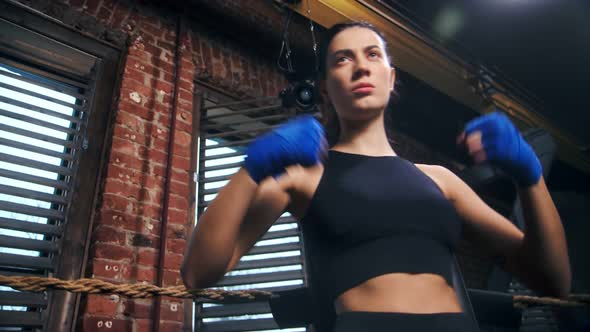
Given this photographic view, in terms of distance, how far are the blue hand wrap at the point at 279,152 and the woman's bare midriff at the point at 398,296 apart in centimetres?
31

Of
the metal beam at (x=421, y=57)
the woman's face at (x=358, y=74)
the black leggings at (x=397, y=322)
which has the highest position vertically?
the metal beam at (x=421, y=57)

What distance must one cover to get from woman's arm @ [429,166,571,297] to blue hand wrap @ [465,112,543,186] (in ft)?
0.15

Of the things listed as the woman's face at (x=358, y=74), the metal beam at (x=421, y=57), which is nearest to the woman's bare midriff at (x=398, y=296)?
the woman's face at (x=358, y=74)

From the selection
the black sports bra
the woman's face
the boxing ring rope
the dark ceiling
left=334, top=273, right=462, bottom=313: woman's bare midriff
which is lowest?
left=334, top=273, right=462, bottom=313: woman's bare midriff

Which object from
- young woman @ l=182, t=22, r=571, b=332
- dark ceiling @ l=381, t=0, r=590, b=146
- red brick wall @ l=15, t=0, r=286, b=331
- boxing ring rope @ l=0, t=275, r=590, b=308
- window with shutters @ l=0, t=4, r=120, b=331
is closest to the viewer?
boxing ring rope @ l=0, t=275, r=590, b=308

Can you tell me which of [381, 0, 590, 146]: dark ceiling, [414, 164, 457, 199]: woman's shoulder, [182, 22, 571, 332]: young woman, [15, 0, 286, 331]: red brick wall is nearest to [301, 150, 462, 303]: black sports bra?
[182, 22, 571, 332]: young woman

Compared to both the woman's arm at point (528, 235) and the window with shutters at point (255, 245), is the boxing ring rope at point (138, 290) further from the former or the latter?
the window with shutters at point (255, 245)

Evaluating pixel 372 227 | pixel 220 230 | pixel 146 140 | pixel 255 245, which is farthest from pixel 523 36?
pixel 220 230

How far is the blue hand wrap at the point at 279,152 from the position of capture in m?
0.84

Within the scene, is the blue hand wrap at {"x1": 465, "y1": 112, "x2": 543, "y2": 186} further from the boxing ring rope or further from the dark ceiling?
the dark ceiling

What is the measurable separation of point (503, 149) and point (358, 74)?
431mm

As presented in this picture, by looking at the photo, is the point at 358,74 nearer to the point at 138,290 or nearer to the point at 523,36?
the point at 138,290

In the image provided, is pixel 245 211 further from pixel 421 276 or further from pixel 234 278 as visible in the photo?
pixel 234 278

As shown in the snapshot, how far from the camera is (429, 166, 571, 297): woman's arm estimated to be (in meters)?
1.06
